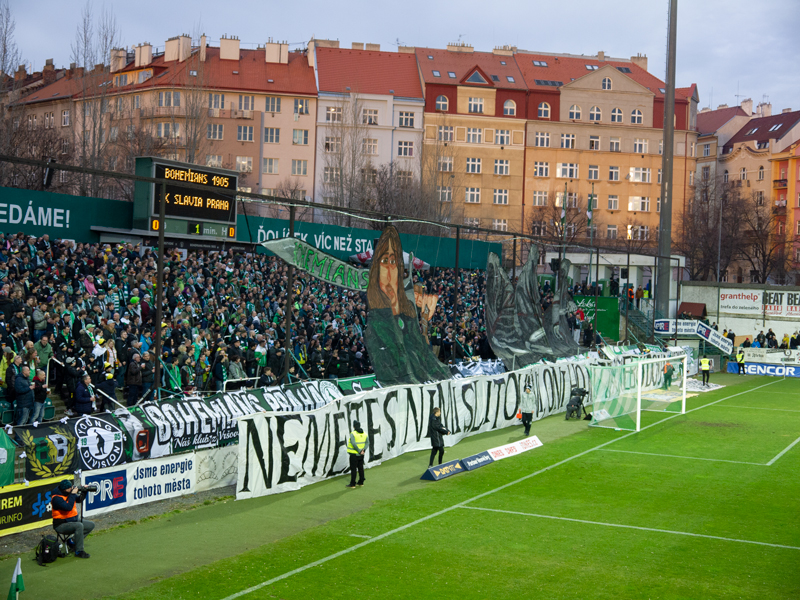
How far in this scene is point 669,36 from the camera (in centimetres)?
6153

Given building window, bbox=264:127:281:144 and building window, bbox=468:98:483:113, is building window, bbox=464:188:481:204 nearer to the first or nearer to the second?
building window, bbox=468:98:483:113

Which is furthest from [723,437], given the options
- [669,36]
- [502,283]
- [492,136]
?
[492,136]

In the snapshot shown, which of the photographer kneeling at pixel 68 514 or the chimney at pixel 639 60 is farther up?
the chimney at pixel 639 60

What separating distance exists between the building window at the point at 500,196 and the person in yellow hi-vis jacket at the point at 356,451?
69.6 m

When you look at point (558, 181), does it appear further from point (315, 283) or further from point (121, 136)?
point (315, 283)

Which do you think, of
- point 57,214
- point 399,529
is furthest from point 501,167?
point 399,529

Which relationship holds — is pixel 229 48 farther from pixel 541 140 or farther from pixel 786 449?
pixel 786 449

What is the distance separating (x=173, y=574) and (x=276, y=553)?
213 cm

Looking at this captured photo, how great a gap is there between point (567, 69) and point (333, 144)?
116ft

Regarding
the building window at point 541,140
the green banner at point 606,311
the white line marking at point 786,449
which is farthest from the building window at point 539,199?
the white line marking at point 786,449

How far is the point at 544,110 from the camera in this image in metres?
90.4

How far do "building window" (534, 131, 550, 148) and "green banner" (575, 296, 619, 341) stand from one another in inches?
1502

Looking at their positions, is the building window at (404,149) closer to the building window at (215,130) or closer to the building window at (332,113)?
the building window at (332,113)

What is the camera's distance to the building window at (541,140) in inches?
3556
